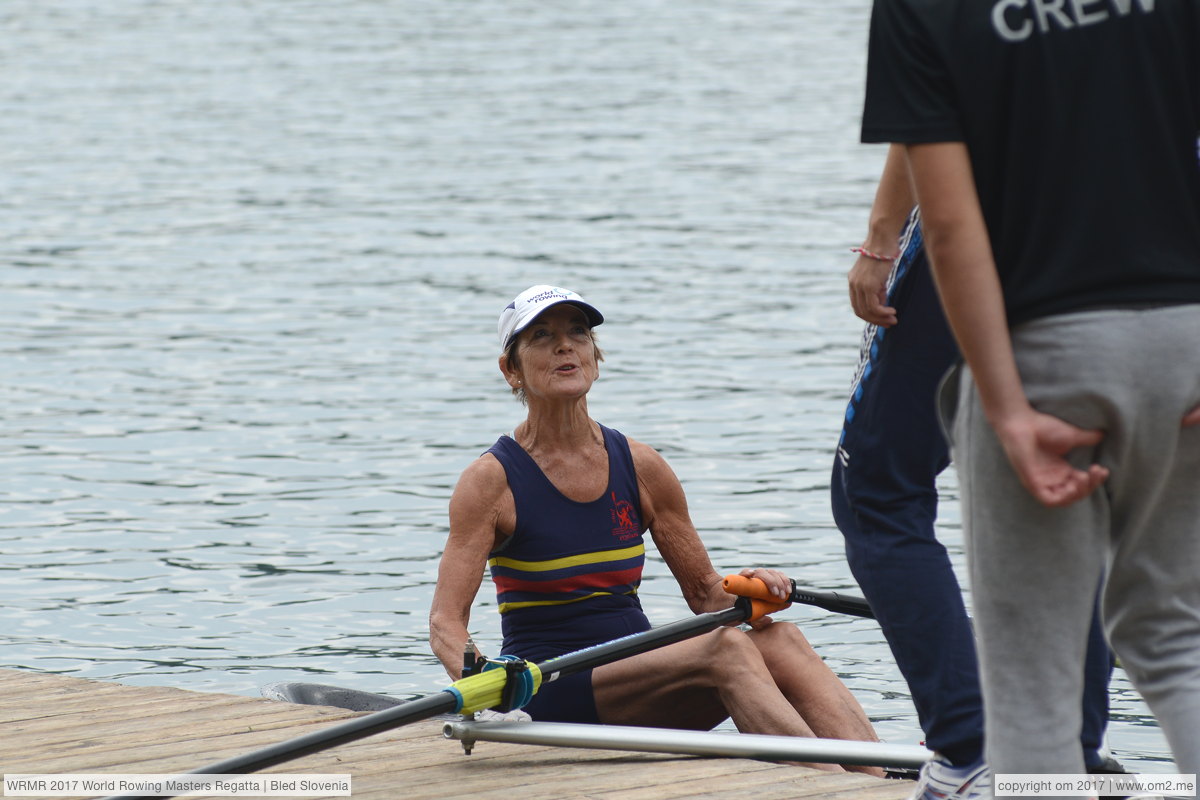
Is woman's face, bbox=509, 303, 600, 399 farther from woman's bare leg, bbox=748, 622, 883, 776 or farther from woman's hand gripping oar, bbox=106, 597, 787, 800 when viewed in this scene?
woman's bare leg, bbox=748, 622, 883, 776

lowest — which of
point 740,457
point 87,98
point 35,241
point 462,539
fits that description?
point 740,457

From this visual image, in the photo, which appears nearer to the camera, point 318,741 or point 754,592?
point 318,741

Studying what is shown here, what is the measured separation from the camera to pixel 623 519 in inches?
212

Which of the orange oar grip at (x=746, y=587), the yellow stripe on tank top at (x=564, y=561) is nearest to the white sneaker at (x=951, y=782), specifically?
the orange oar grip at (x=746, y=587)

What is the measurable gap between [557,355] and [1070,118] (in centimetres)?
276

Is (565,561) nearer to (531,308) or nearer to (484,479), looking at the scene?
(484,479)

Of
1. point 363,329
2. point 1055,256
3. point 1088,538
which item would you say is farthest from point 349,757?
point 363,329

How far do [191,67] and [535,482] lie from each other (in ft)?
108

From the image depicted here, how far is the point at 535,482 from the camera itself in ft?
17.4

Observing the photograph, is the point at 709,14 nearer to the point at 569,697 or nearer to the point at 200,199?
the point at 200,199

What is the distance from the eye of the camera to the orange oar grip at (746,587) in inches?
201

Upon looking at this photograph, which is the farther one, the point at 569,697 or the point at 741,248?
the point at 741,248

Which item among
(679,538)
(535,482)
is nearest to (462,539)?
(535,482)

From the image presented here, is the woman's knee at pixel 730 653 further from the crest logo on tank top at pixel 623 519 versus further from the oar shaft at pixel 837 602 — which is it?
the oar shaft at pixel 837 602
